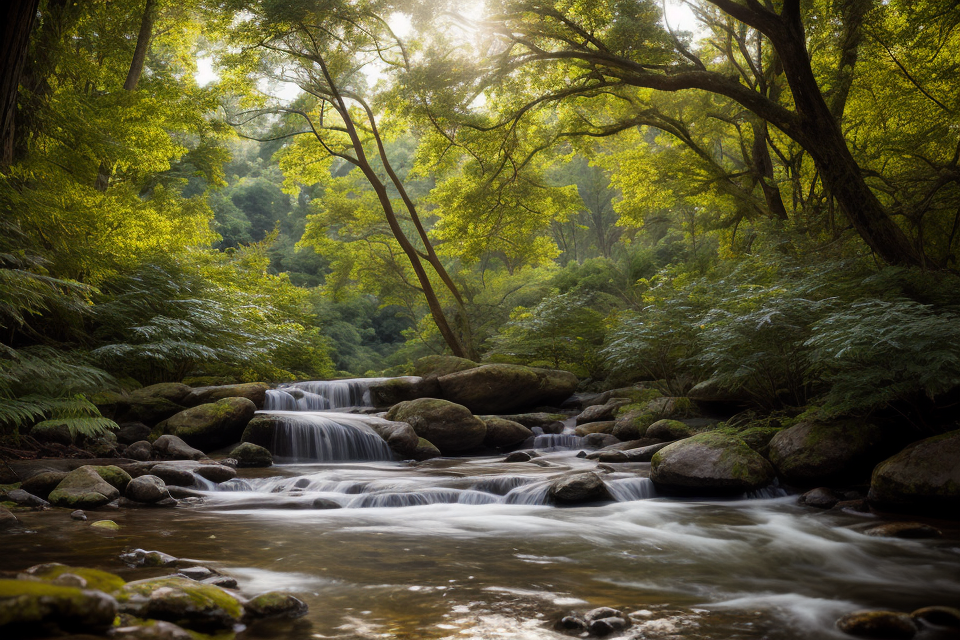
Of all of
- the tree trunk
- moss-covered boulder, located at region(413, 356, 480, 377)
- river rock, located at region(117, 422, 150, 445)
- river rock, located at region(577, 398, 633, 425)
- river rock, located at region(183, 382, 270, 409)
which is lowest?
river rock, located at region(117, 422, 150, 445)

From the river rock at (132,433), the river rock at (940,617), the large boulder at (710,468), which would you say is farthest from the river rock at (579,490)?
the river rock at (132,433)

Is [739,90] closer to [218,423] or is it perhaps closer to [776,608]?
[776,608]

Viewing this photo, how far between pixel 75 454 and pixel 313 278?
2907cm

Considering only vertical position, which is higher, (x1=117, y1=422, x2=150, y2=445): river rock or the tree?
the tree

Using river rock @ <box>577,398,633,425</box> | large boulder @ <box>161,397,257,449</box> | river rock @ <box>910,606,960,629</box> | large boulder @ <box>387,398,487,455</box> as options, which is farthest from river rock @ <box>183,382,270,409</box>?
river rock @ <box>910,606,960,629</box>

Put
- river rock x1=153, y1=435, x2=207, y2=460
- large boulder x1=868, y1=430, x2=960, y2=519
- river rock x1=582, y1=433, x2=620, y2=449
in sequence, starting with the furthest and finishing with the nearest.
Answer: river rock x1=582, y1=433, x2=620, y2=449, river rock x1=153, y1=435, x2=207, y2=460, large boulder x1=868, y1=430, x2=960, y2=519

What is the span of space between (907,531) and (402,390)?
10568 mm

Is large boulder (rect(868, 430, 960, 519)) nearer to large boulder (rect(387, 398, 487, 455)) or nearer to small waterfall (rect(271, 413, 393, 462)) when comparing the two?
large boulder (rect(387, 398, 487, 455))

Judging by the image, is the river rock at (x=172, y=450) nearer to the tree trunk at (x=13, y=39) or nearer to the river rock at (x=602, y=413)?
the tree trunk at (x=13, y=39)

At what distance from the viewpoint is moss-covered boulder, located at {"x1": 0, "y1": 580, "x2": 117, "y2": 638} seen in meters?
2.02

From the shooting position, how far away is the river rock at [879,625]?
9.53ft

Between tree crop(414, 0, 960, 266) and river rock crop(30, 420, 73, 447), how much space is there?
8.46 metres

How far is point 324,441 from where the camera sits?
1055cm

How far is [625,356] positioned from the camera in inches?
454
